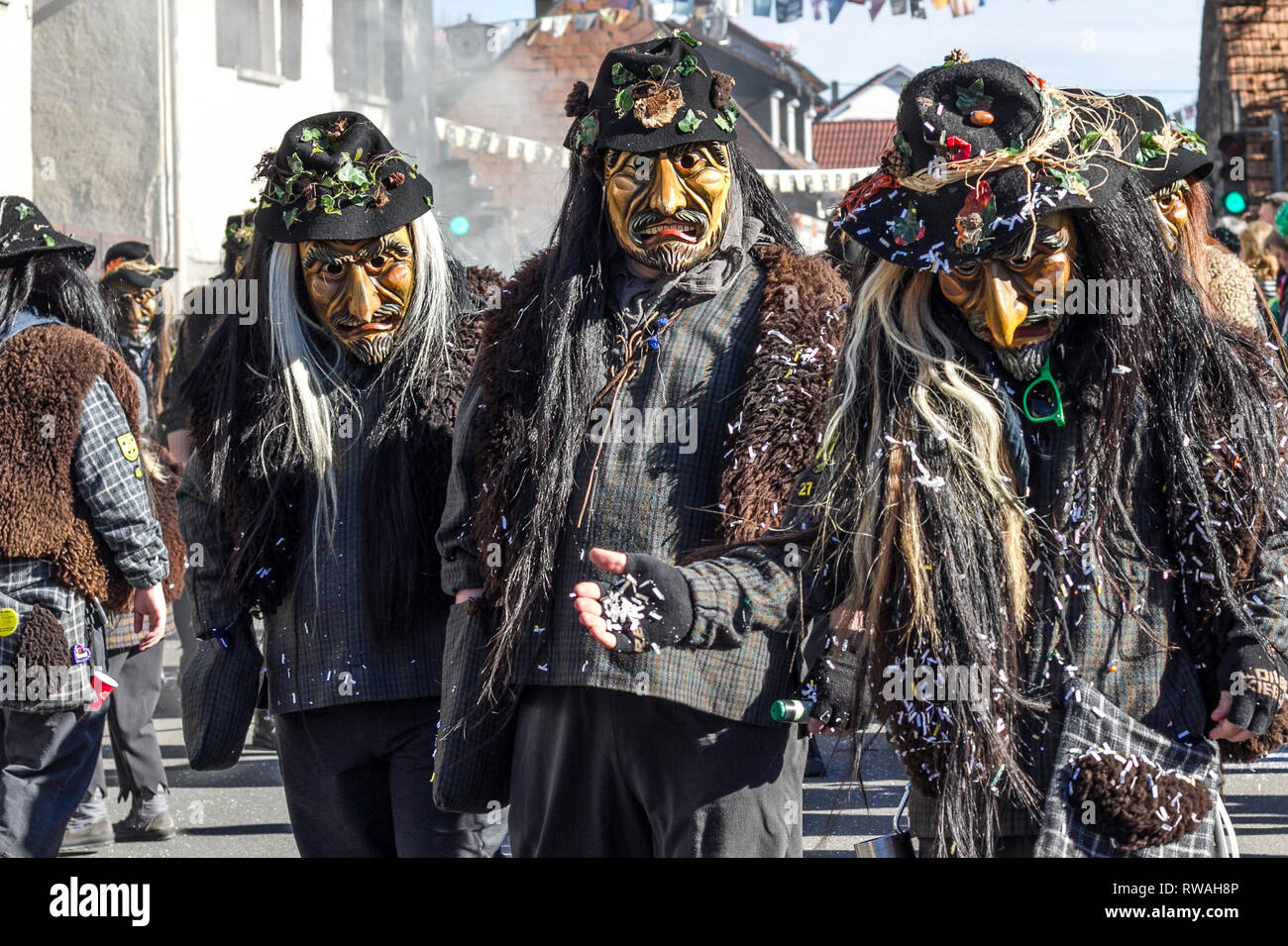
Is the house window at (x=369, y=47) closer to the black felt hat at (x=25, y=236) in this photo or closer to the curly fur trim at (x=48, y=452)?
the black felt hat at (x=25, y=236)

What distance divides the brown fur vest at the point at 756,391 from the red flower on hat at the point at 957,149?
0.46 meters

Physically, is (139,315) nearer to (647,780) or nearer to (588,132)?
(588,132)

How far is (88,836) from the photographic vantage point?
556cm

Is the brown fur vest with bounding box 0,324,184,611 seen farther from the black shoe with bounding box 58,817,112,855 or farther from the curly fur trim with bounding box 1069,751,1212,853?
the curly fur trim with bounding box 1069,751,1212,853

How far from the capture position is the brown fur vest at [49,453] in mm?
4230

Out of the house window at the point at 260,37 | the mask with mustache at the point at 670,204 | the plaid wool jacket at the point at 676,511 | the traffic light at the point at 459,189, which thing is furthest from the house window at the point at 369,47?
the plaid wool jacket at the point at 676,511

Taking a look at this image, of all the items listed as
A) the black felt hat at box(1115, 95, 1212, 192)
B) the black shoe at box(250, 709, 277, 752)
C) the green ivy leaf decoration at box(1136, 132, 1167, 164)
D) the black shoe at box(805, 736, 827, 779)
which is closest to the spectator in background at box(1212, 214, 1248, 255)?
the black shoe at box(805, 736, 827, 779)

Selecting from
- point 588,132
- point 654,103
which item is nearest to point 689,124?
point 654,103

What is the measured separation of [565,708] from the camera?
2.98 metres

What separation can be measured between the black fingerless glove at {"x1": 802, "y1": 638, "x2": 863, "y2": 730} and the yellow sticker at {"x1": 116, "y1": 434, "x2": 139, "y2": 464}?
7.43ft

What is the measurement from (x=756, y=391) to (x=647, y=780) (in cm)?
73
